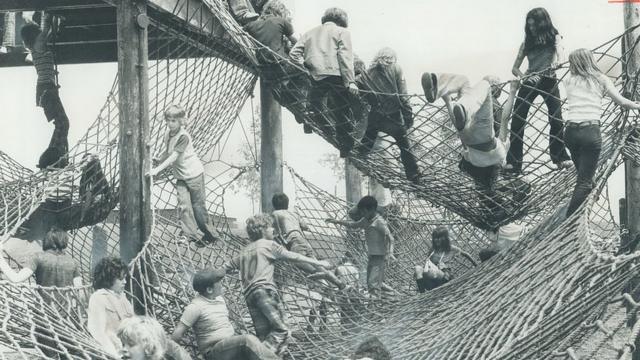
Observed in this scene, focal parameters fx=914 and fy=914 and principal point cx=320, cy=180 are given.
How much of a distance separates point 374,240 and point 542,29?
6.66ft

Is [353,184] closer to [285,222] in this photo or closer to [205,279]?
[285,222]

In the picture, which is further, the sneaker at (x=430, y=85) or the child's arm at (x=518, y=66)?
the child's arm at (x=518, y=66)

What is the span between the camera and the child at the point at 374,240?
22.9 ft

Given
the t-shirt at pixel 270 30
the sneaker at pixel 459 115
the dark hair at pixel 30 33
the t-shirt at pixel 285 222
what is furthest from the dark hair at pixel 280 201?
the dark hair at pixel 30 33

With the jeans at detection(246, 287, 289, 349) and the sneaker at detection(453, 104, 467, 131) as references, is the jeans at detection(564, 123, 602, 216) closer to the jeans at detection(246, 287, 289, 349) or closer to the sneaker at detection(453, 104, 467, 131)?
the sneaker at detection(453, 104, 467, 131)

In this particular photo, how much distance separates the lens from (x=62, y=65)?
8875 mm

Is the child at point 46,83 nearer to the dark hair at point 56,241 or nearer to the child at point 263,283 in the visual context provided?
the dark hair at point 56,241

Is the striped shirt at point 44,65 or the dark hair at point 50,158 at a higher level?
the striped shirt at point 44,65

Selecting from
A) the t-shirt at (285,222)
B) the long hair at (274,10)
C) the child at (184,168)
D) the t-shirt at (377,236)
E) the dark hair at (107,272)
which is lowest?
the dark hair at (107,272)

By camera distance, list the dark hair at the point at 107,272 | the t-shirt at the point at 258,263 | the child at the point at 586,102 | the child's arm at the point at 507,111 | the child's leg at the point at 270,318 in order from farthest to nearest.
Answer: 1. the child's arm at the point at 507,111
2. the t-shirt at the point at 258,263
3. the child's leg at the point at 270,318
4. the child at the point at 586,102
5. the dark hair at the point at 107,272

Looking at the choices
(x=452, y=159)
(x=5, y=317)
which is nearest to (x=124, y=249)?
(x=5, y=317)

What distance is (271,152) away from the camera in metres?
7.70

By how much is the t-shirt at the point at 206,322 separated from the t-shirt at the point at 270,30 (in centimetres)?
262

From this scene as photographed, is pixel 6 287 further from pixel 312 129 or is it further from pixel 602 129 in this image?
pixel 602 129
